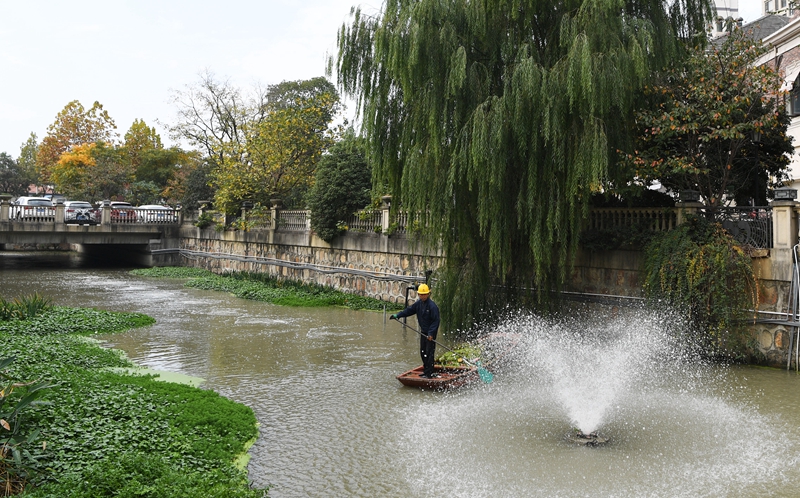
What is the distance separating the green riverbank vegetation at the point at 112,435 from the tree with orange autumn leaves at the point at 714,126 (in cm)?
994

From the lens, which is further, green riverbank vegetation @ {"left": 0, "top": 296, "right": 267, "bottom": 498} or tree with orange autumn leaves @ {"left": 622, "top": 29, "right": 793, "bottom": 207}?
tree with orange autumn leaves @ {"left": 622, "top": 29, "right": 793, "bottom": 207}

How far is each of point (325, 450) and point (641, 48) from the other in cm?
1003

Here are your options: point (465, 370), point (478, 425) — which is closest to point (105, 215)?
point (465, 370)

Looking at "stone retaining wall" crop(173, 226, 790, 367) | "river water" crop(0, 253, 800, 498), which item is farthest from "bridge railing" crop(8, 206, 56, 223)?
"river water" crop(0, 253, 800, 498)

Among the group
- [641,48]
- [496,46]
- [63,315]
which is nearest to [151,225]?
[63,315]

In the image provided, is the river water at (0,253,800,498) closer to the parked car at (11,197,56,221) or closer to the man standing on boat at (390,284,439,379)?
the man standing on boat at (390,284,439,379)

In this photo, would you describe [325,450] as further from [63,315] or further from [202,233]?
[202,233]

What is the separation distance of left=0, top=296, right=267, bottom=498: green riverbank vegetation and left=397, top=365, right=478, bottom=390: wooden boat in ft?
9.27

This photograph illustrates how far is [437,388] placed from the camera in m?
11.8

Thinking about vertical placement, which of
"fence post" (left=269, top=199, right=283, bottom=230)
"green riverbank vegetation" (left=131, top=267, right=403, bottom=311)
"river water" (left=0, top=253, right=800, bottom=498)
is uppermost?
"fence post" (left=269, top=199, right=283, bottom=230)

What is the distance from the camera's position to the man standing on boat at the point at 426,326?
12.1m

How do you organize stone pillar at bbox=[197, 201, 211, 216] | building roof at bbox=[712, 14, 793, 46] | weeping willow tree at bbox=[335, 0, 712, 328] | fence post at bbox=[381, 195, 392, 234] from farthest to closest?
stone pillar at bbox=[197, 201, 211, 216] < building roof at bbox=[712, 14, 793, 46] < fence post at bbox=[381, 195, 392, 234] < weeping willow tree at bbox=[335, 0, 712, 328]

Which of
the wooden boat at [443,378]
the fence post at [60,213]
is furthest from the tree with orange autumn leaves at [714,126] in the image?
the fence post at [60,213]

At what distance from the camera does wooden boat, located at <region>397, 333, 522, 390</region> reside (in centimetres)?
1178
